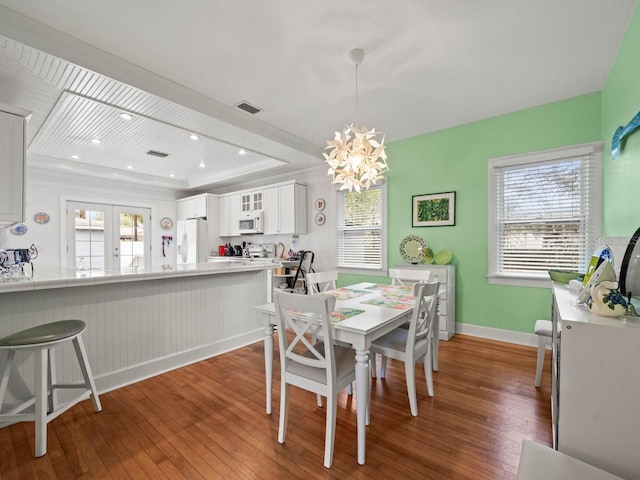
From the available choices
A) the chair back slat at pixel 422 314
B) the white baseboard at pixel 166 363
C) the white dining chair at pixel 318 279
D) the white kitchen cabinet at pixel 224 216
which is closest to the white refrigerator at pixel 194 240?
the white kitchen cabinet at pixel 224 216

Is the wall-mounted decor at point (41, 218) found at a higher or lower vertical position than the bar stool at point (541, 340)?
higher

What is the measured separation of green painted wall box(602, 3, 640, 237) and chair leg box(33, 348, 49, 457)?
3784mm

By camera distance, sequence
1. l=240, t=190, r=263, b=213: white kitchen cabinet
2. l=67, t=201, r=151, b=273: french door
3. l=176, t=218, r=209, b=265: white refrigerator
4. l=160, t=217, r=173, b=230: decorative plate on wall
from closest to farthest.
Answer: l=67, t=201, r=151, b=273: french door
l=240, t=190, r=263, b=213: white kitchen cabinet
l=176, t=218, r=209, b=265: white refrigerator
l=160, t=217, r=173, b=230: decorative plate on wall

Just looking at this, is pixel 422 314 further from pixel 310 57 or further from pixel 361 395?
pixel 310 57

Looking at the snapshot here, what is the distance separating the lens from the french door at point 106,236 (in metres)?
5.57

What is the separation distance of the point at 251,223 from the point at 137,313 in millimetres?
3486

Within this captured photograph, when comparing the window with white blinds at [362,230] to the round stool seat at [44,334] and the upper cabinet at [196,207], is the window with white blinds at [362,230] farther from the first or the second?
the round stool seat at [44,334]

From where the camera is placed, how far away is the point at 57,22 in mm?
2043

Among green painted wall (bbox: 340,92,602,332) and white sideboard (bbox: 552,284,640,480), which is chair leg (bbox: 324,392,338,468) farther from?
green painted wall (bbox: 340,92,602,332)

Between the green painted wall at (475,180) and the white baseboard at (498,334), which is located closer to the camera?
the green painted wall at (475,180)

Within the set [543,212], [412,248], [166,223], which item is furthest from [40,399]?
[166,223]

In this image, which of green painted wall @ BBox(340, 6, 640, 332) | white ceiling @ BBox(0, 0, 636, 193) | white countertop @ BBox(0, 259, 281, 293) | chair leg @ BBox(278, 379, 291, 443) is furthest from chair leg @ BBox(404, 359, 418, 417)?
white ceiling @ BBox(0, 0, 636, 193)

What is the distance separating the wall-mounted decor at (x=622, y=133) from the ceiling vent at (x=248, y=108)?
3.18m

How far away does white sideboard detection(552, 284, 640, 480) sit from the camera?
1058 millimetres
